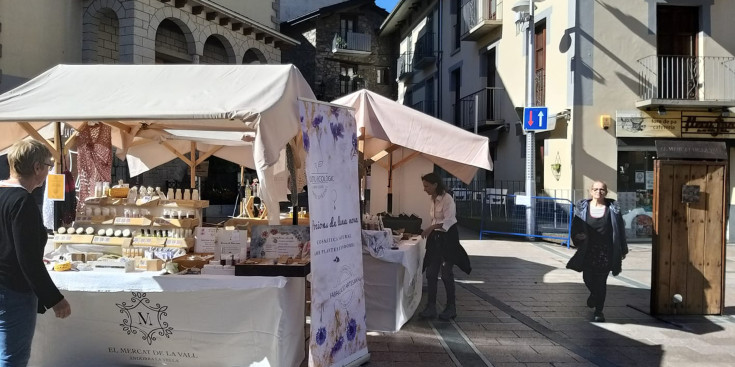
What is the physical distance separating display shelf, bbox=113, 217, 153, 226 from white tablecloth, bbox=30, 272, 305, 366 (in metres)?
1.04

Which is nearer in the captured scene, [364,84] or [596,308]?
[596,308]

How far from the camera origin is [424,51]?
2612 centimetres

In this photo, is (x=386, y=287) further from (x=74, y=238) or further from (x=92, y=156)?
(x=92, y=156)

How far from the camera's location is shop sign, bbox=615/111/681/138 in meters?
14.3

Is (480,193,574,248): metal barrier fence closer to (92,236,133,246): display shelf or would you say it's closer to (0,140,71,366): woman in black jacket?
(92,236,133,246): display shelf

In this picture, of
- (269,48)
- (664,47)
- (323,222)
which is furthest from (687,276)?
(269,48)

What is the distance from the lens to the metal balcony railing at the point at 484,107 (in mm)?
18906

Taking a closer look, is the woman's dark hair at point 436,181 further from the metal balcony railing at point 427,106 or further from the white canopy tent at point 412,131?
the metal balcony railing at point 427,106

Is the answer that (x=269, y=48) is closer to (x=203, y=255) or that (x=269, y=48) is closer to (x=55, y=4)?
(x=55, y=4)

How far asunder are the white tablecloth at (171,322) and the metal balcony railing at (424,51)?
21.8 meters

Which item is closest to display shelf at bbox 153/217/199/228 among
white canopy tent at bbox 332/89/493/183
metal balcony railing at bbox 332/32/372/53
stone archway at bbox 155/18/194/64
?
white canopy tent at bbox 332/89/493/183

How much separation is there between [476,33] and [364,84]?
1560 centimetres

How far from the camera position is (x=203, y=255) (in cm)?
520

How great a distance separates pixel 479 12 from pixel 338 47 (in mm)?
13671
